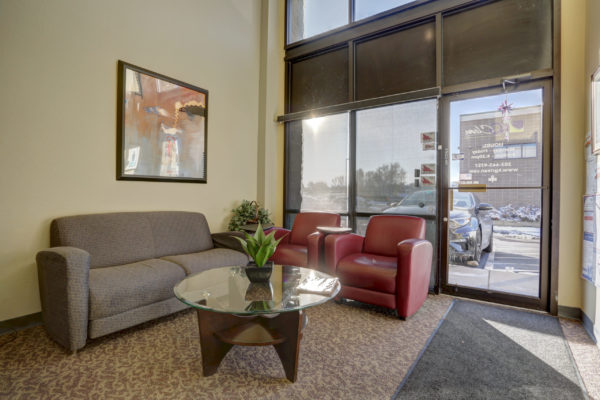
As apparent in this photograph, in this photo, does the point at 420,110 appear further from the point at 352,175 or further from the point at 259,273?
the point at 259,273

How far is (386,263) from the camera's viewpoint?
9.32ft

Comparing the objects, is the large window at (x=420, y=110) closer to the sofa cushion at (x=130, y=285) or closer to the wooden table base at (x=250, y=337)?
the wooden table base at (x=250, y=337)

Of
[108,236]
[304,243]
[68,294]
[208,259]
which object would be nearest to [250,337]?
[68,294]

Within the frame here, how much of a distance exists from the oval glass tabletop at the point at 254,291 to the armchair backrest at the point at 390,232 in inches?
45.1

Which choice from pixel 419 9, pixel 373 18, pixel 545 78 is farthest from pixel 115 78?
pixel 545 78

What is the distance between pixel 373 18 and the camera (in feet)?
13.1

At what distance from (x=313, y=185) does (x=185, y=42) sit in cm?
257

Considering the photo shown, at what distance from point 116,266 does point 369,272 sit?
226 cm

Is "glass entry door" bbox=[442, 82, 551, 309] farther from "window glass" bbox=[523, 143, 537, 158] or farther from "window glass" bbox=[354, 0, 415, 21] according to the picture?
"window glass" bbox=[354, 0, 415, 21]

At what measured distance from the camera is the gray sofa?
1.99 m

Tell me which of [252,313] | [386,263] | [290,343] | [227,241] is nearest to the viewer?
[252,313]

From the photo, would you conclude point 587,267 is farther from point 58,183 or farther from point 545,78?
point 58,183

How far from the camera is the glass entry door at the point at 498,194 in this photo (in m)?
3.01

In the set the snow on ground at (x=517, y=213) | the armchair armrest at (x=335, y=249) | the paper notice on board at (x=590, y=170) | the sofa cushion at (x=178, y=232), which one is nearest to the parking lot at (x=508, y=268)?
the snow on ground at (x=517, y=213)
